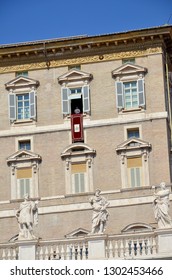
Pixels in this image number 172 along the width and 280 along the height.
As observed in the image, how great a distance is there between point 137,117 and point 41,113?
5.78 meters

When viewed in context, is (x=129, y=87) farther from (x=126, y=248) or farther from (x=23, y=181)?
(x=126, y=248)

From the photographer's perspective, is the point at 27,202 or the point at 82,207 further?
the point at 82,207

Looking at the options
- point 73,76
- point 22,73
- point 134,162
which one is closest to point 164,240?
point 134,162

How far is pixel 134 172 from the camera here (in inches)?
2603

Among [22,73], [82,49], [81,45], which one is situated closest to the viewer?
[81,45]

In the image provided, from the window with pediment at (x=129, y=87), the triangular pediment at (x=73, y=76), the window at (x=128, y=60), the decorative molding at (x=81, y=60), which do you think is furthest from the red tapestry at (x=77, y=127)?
the window at (x=128, y=60)

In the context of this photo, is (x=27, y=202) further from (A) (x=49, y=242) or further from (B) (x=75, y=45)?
(B) (x=75, y=45)

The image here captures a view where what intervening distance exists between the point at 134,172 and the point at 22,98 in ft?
27.4

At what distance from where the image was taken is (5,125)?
6906cm
